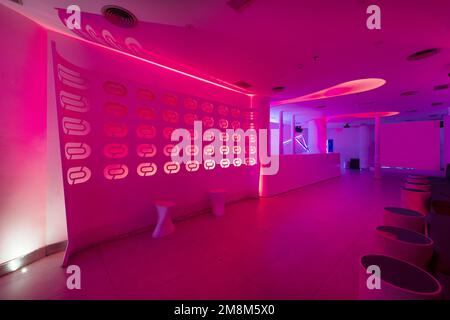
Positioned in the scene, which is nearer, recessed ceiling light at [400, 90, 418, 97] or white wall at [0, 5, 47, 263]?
white wall at [0, 5, 47, 263]

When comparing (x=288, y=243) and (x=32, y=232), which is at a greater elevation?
(x=32, y=232)

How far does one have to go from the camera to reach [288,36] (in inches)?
88.1

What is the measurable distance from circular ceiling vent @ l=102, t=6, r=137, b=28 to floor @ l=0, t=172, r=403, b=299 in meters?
2.83

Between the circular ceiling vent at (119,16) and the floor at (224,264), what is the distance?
Answer: 111 inches

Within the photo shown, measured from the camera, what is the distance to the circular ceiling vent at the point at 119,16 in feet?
5.95

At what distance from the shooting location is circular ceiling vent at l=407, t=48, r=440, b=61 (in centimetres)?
264

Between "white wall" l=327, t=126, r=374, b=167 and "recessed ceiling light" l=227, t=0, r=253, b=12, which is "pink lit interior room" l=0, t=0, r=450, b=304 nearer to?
"recessed ceiling light" l=227, t=0, r=253, b=12

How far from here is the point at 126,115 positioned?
112 inches

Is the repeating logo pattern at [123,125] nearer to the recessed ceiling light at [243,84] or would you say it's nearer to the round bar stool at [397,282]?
the recessed ceiling light at [243,84]

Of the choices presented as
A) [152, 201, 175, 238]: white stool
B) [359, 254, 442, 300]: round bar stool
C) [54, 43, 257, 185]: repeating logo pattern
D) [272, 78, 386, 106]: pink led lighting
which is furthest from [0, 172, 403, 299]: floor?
[272, 78, 386, 106]: pink led lighting

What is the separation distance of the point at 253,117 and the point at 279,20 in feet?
10.3
